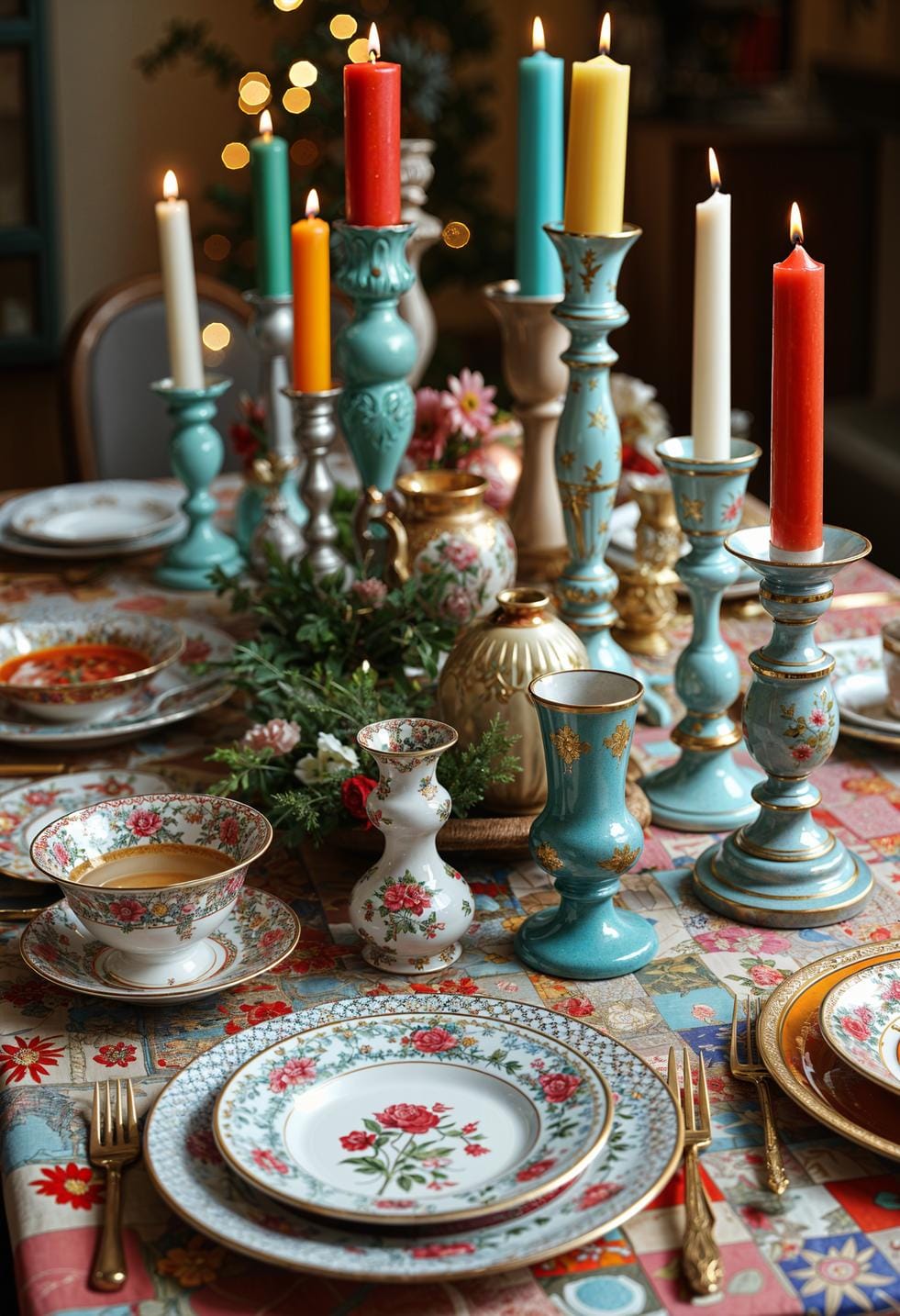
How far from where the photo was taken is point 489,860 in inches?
41.1

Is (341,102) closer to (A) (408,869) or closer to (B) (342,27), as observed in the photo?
(B) (342,27)

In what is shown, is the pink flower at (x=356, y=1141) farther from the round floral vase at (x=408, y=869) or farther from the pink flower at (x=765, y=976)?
the pink flower at (x=765, y=976)

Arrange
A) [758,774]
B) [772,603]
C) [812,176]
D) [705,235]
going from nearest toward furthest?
[772,603], [705,235], [758,774], [812,176]

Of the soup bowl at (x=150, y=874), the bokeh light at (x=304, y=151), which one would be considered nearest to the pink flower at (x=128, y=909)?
the soup bowl at (x=150, y=874)

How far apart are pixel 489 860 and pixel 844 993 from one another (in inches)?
11.5

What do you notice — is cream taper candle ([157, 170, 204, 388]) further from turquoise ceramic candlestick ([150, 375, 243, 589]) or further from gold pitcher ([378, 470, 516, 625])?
gold pitcher ([378, 470, 516, 625])

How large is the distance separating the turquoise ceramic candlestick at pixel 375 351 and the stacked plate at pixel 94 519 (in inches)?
17.0

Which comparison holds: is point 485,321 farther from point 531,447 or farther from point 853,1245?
point 853,1245

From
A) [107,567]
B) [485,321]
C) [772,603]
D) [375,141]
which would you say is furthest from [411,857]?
[485,321]

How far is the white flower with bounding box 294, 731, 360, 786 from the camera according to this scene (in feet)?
3.27

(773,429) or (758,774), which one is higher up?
(773,429)

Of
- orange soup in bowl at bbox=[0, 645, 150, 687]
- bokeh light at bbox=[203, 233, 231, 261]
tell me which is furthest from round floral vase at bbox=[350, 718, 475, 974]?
bokeh light at bbox=[203, 233, 231, 261]

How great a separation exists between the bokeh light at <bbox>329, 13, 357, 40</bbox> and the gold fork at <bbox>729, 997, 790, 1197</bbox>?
8.66 ft

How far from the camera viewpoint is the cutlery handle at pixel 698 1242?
0.65m
